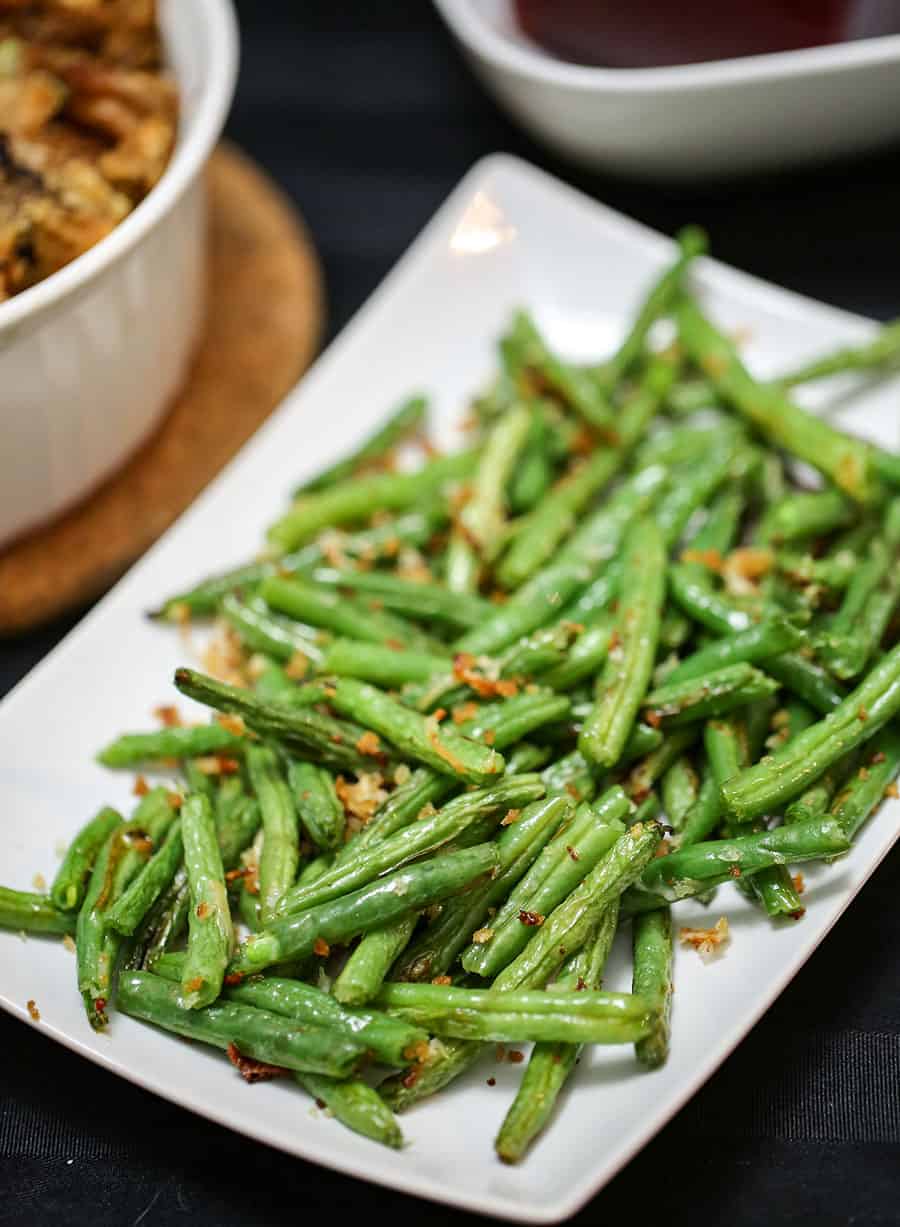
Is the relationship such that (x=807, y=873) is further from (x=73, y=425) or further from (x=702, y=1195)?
(x=73, y=425)

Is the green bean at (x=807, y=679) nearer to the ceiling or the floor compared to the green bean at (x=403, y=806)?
nearer to the ceiling

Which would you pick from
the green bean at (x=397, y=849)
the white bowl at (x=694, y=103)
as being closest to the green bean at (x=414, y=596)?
the green bean at (x=397, y=849)

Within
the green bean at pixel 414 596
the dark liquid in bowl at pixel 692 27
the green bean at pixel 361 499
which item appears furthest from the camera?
the dark liquid in bowl at pixel 692 27

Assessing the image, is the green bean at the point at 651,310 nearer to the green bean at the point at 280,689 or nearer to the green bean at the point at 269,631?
the green bean at the point at 269,631

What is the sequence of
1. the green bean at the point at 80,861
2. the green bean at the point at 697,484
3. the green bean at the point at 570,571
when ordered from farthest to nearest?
the green bean at the point at 697,484 → the green bean at the point at 570,571 → the green bean at the point at 80,861

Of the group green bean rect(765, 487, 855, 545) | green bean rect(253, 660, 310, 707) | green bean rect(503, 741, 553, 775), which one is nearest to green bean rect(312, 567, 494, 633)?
green bean rect(253, 660, 310, 707)

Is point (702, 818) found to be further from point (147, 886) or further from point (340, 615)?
point (147, 886)

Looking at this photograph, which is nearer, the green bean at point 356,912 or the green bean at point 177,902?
the green bean at point 356,912

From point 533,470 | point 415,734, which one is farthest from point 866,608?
point 415,734
